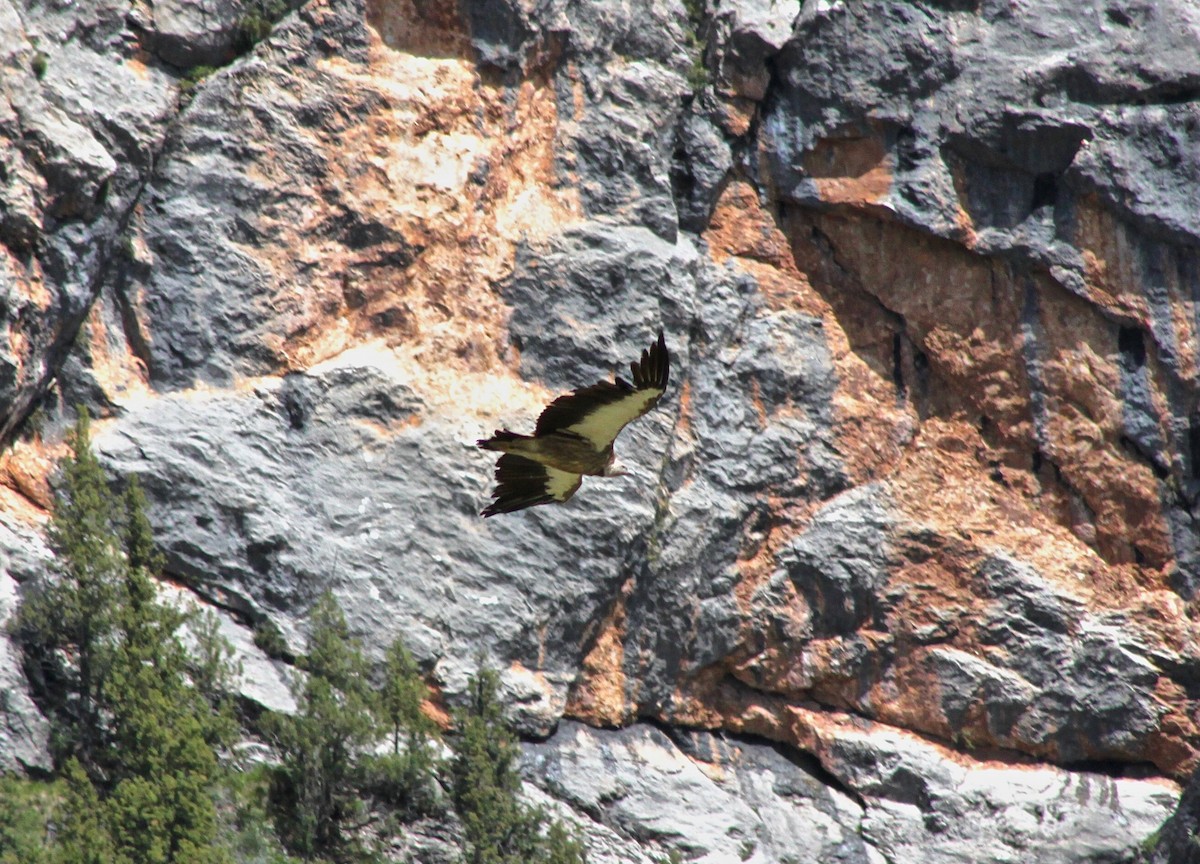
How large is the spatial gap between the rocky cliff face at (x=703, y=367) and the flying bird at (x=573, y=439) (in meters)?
6.20

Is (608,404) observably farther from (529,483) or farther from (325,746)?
(325,746)

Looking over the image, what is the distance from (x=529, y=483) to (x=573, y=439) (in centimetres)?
88

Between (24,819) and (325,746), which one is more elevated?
(325,746)

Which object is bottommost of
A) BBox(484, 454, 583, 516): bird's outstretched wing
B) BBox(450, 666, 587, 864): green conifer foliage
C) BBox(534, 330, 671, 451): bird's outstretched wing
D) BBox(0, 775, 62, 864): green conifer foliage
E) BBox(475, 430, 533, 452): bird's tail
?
BBox(0, 775, 62, 864): green conifer foliage

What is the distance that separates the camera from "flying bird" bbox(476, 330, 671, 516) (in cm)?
784

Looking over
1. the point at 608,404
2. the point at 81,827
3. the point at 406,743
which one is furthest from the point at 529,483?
the point at 406,743

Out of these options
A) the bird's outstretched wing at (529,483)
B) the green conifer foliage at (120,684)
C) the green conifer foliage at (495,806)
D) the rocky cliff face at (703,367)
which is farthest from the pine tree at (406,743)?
the bird's outstretched wing at (529,483)

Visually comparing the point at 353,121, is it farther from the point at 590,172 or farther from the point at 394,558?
the point at 394,558

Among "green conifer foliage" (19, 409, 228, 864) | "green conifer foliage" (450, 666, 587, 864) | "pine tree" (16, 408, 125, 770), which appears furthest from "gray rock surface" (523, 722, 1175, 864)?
"pine tree" (16, 408, 125, 770)

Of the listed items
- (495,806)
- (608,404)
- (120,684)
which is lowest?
(495,806)

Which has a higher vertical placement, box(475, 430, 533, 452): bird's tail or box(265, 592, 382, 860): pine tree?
box(475, 430, 533, 452): bird's tail

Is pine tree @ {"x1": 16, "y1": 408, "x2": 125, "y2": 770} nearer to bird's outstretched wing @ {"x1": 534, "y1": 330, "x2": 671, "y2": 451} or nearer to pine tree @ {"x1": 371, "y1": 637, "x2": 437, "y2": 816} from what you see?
pine tree @ {"x1": 371, "y1": 637, "x2": 437, "y2": 816}

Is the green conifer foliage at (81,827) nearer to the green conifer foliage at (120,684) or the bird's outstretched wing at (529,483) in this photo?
the green conifer foliage at (120,684)

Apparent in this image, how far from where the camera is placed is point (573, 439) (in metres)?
8.77
